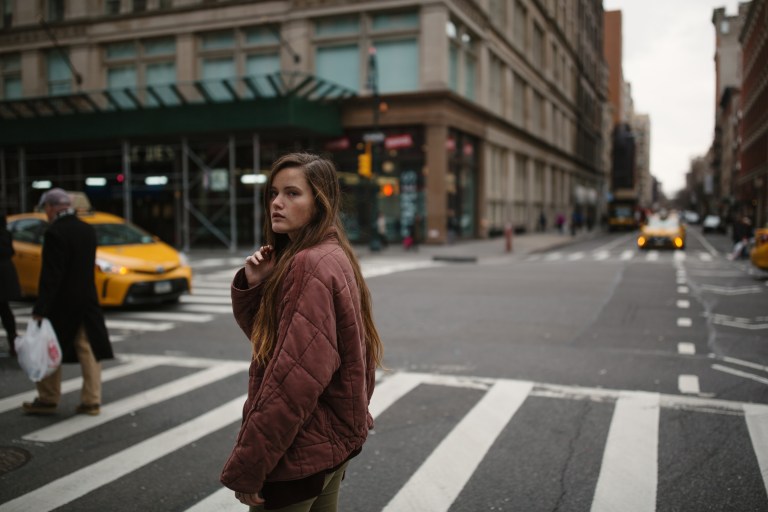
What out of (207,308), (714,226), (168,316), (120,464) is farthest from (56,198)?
(714,226)

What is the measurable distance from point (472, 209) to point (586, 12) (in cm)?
5007

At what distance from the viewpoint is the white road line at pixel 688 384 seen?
6.48 m

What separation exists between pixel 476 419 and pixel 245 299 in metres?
3.65

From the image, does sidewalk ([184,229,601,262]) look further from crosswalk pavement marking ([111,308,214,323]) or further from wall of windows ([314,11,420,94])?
crosswalk pavement marking ([111,308,214,323])

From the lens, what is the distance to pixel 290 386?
7.17ft

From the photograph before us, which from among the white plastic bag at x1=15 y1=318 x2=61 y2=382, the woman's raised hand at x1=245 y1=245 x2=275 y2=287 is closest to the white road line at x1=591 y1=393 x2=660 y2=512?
the woman's raised hand at x1=245 y1=245 x2=275 y2=287

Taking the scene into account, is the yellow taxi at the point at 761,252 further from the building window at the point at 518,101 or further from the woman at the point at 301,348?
the building window at the point at 518,101

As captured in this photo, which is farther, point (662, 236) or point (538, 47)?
point (538, 47)

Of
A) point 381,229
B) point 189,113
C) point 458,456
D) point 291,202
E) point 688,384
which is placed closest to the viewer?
point 291,202

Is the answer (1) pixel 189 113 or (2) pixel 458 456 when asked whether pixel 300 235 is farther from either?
(1) pixel 189 113

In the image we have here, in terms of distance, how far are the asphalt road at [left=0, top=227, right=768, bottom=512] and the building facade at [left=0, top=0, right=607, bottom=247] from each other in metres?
17.5

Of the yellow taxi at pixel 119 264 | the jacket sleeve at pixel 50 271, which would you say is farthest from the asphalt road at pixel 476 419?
the jacket sleeve at pixel 50 271

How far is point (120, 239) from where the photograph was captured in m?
12.5

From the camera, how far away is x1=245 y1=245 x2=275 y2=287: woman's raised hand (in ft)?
8.25
